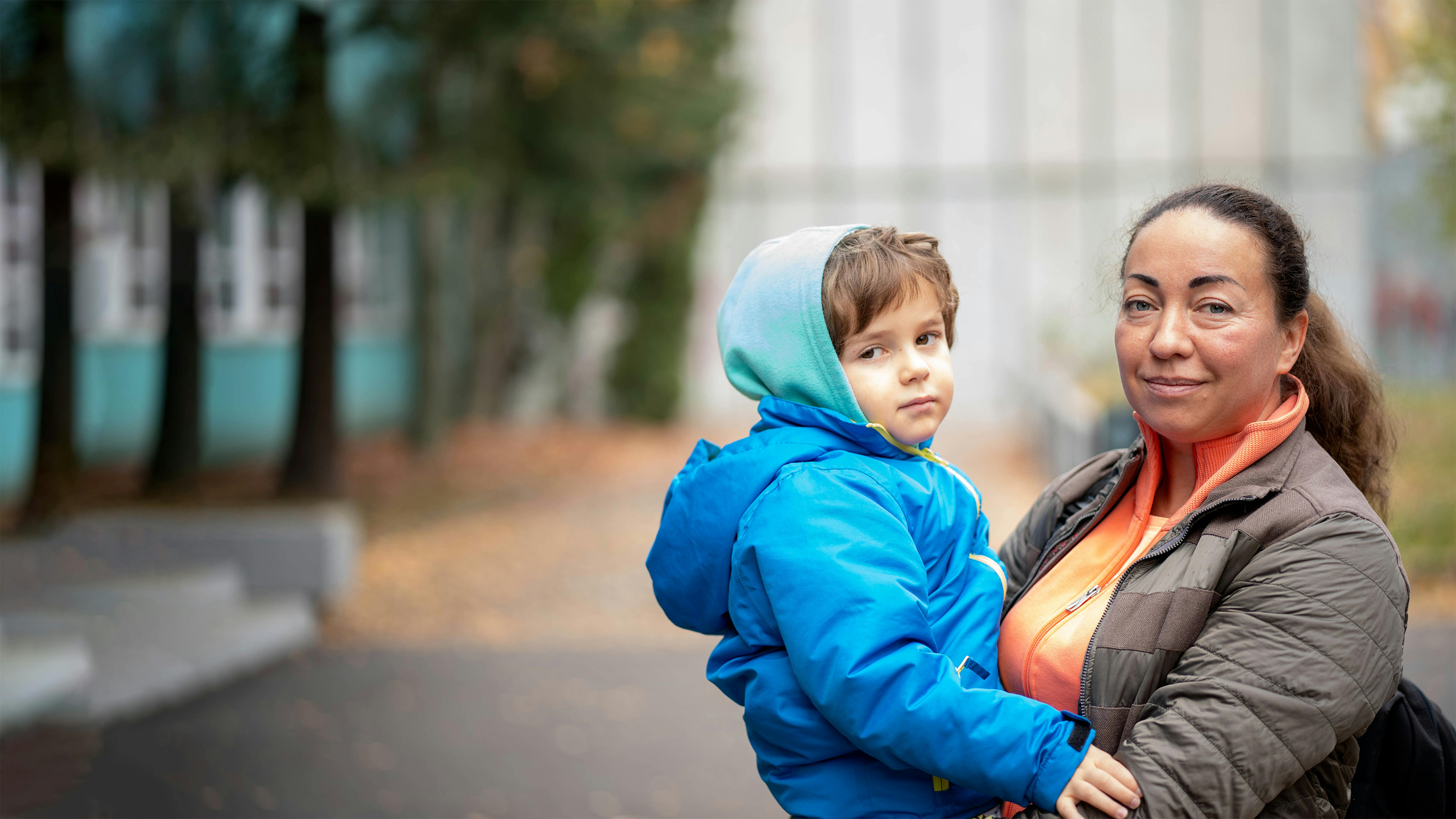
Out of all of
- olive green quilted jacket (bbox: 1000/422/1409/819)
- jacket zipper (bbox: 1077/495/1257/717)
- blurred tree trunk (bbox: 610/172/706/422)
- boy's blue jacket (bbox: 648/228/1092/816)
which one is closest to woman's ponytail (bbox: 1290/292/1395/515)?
olive green quilted jacket (bbox: 1000/422/1409/819)

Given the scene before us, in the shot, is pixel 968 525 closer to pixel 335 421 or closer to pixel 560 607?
pixel 560 607

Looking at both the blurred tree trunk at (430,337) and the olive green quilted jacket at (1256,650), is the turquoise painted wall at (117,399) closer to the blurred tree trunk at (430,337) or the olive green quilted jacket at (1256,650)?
the blurred tree trunk at (430,337)

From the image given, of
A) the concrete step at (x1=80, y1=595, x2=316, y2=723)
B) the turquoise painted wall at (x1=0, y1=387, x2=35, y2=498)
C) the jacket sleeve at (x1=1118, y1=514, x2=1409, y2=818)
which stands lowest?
the concrete step at (x1=80, y1=595, x2=316, y2=723)

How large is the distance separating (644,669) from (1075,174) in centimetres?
1900

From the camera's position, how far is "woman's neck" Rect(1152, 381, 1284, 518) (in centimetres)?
211

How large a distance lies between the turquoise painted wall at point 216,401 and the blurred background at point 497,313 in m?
0.05

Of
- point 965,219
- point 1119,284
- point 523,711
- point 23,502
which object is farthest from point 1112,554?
point 965,219

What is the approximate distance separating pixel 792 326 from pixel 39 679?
5128 mm

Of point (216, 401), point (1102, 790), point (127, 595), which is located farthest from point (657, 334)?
point (1102, 790)

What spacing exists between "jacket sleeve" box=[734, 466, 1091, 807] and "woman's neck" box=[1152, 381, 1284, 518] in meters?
0.46

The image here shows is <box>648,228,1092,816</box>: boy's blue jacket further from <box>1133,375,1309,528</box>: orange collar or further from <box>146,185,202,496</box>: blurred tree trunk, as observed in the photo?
<box>146,185,202,496</box>: blurred tree trunk

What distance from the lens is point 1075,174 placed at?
2394 centimetres

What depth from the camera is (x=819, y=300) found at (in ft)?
6.71

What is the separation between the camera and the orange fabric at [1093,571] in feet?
6.54
